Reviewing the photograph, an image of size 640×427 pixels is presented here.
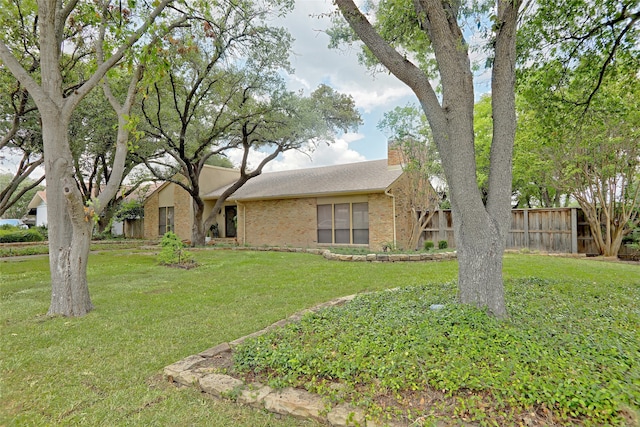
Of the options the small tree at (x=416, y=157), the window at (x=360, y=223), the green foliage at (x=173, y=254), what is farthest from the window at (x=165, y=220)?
the small tree at (x=416, y=157)

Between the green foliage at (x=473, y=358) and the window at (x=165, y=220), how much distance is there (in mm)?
18326

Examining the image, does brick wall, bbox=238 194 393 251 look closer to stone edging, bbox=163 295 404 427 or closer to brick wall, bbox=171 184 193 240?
brick wall, bbox=171 184 193 240

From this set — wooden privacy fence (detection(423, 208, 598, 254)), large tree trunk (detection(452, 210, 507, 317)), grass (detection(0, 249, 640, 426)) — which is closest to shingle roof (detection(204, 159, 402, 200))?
wooden privacy fence (detection(423, 208, 598, 254))

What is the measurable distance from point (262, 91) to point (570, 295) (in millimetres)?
12325

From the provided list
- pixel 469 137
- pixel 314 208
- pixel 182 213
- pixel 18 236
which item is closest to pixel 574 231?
pixel 314 208

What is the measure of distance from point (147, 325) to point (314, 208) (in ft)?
34.3

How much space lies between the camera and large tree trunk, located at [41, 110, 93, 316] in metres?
4.61

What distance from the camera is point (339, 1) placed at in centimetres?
405

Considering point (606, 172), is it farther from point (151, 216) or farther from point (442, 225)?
point (151, 216)

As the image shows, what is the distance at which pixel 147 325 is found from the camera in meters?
4.34

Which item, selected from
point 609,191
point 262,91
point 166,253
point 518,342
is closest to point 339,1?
point 518,342

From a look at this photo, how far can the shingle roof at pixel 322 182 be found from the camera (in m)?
13.1

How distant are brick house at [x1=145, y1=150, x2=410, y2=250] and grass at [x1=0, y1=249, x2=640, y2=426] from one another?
12.7 feet

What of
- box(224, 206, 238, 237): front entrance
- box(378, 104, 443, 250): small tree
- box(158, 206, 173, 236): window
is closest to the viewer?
box(378, 104, 443, 250): small tree
